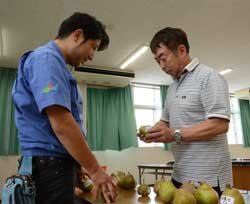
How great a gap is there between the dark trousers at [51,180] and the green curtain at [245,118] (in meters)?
7.73

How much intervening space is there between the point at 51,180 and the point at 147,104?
19.3 feet

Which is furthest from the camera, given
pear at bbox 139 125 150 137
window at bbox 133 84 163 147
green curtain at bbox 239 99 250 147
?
green curtain at bbox 239 99 250 147

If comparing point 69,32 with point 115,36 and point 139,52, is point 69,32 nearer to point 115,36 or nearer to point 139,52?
point 115,36

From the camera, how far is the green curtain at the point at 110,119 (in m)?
5.64

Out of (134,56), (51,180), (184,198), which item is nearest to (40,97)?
(51,180)

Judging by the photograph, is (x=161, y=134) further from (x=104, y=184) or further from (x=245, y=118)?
(x=245, y=118)

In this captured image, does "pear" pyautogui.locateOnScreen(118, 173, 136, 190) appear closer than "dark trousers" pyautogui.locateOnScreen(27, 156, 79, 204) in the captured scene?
No

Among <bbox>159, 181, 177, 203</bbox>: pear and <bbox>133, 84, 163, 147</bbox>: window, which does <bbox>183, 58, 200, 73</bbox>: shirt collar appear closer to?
<bbox>159, 181, 177, 203</bbox>: pear

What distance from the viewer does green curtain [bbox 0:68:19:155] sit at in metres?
4.76

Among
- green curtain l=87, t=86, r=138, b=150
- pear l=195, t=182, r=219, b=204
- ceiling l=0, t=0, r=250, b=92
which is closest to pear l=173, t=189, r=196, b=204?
pear l=195, t=182, r=219, b=204

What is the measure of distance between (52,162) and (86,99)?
5.01 metres

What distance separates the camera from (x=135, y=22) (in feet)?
11.5

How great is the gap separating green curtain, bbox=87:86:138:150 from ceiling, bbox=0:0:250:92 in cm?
127

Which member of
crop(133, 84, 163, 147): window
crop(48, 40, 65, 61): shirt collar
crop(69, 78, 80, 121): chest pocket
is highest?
crop(133, 84, 163, 147): window
